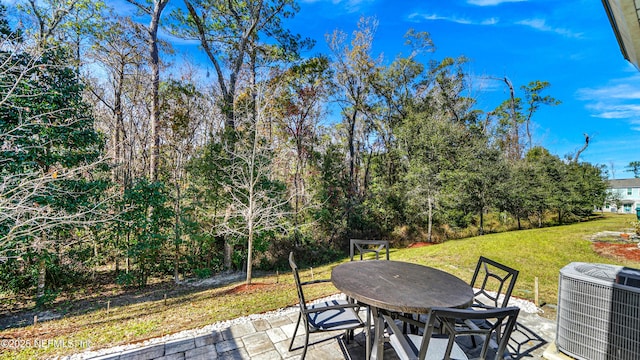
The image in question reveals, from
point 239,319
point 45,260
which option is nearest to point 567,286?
point 239,319

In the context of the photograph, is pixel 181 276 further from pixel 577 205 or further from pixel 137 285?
pixel 577 205

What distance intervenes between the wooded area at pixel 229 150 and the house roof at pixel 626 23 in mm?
5877

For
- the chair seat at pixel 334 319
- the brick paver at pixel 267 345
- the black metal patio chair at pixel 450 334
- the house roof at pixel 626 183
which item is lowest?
the brick paver at pixel 267 345

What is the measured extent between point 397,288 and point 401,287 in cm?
5

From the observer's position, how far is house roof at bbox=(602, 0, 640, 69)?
1718 millimetres

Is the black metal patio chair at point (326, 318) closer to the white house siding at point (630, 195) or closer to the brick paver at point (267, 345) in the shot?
the brick paver at point (267, 345)

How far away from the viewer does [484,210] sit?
12109 mm

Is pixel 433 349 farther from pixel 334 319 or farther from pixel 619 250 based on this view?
pixel 619 250

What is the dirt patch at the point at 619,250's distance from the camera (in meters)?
6.44

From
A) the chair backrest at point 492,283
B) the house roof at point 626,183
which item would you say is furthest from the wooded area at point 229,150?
the house roof at point 626,183

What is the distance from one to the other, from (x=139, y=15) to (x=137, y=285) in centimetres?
854

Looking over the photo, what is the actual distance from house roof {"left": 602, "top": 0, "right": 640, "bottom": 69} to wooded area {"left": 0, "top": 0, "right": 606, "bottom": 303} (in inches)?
231

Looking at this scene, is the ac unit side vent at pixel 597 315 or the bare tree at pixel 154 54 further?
the bare tree at pixel 154 54

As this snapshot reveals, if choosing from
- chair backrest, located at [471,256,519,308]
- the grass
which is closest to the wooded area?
the grass
